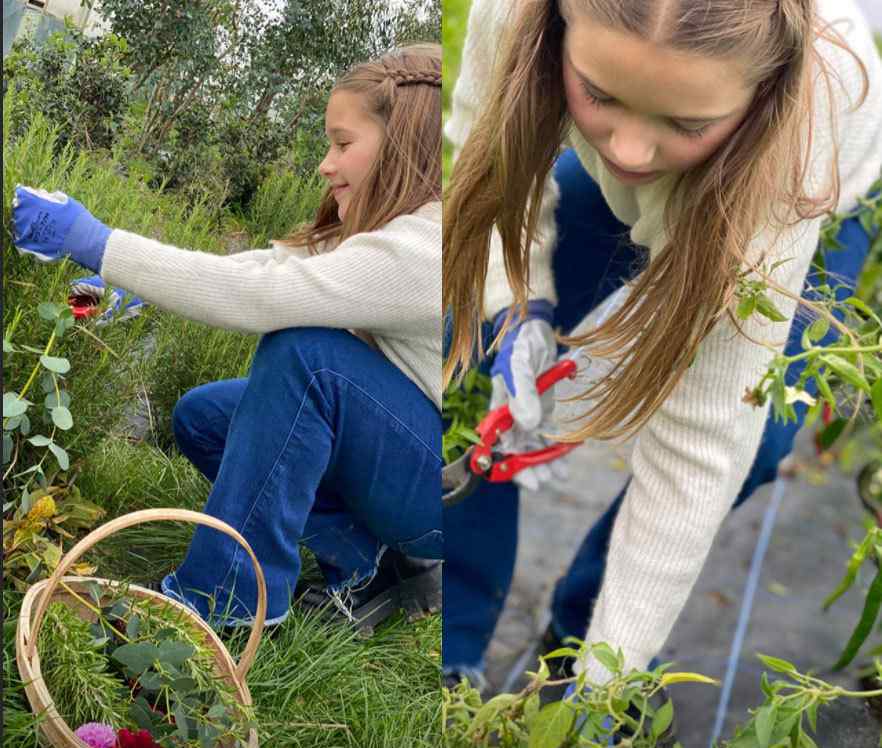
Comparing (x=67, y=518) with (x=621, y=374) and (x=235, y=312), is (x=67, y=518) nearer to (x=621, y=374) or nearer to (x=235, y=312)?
(x=235, y=312)

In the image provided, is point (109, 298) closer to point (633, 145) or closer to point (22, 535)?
point (22, 535)

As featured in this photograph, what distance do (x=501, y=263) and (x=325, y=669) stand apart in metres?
0.59

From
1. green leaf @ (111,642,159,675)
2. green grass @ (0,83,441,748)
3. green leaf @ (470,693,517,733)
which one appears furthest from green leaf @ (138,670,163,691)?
green leaf @ (470,693,517,733)

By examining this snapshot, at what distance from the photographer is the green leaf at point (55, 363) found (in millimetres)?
1125

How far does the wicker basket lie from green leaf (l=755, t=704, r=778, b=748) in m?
0.53

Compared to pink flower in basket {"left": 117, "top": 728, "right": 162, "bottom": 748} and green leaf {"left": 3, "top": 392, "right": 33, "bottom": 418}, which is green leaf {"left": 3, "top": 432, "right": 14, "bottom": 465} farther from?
pink flower in basket {"left": 117, "top": 728, "right": 162, "bottom": 748}

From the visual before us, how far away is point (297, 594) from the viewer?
1432 millimetres

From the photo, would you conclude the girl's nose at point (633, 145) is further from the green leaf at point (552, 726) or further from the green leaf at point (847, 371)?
the green leaf at point (552, 726)

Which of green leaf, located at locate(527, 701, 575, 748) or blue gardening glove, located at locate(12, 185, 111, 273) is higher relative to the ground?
blue gardening glove, located at locate(12, 185, 111, 273)

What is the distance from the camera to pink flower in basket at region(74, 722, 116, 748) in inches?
44.7

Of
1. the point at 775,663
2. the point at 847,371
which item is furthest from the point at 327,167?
the point at 775,663

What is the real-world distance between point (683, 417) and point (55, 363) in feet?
2.40

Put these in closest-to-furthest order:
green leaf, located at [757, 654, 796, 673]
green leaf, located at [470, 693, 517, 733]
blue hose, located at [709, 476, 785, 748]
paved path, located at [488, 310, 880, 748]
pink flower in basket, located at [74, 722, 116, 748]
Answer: green leaf, located at [757, 654, 796, 673]
pink flower in basket, located at [74, 722, 116, 748]
green leaf, located at [470, 693, 517, 733]
blue hose, located at [709, 476, 785, 748]
paved path, located at [488, 310, 880, 748]

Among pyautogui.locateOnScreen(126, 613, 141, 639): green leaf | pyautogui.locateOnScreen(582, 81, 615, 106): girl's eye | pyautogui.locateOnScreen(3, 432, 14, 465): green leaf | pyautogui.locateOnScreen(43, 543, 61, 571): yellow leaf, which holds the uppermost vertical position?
pyautogui.locateOnScreen(582, 81, 615, 106): girl's eye
